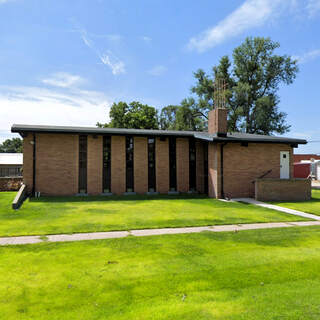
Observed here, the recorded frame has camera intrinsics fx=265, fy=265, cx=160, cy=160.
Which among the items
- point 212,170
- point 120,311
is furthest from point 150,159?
point 120,311

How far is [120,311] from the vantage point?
381 cm

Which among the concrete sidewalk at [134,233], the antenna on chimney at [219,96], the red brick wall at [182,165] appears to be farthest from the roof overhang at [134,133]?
→ the concrete sidewalk at [134,233]

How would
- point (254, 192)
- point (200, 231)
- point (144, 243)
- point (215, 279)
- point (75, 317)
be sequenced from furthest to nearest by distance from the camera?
point (254, 192) < point (200, 231) < point (144, 243) < point (215, 279) < point (75, 317)

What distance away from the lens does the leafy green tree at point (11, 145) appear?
94.5 meters

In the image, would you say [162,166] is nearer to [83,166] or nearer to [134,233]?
[83,166]

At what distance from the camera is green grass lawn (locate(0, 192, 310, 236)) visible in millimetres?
9066

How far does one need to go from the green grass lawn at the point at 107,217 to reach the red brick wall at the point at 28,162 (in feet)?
11.5

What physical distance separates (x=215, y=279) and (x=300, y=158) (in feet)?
190

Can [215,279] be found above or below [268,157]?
below

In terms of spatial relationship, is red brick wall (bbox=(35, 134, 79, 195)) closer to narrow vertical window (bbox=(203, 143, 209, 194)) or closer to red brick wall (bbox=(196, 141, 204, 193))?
red brick wall (bbox=(196, 141, 204, 193))

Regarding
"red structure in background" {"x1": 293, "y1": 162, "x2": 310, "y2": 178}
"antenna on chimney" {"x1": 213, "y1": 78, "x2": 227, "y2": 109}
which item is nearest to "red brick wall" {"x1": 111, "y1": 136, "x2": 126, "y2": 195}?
"antenna on chimney" {"x1": 213, "y1": 78, "x2": 227, "y2": 109}

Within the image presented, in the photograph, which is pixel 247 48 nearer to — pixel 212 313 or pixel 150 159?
pixel 150 159

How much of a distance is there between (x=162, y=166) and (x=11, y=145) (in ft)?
314

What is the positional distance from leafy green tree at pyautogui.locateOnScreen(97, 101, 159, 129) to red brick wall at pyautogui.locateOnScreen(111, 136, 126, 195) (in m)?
26.6
